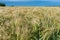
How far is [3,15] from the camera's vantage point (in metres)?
3.29

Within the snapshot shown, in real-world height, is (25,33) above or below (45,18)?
below

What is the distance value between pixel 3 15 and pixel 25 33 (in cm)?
45

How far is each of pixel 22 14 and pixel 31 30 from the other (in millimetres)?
303

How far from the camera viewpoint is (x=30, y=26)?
3182 mm

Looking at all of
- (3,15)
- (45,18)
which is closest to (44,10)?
(45,18)

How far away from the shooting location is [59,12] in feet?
10.9

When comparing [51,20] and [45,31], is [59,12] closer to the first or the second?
[51,20]

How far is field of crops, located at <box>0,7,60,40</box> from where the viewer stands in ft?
10.3

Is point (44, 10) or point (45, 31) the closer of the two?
point (45, 31)

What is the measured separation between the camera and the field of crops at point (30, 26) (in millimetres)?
3152

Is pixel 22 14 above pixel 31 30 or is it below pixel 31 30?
above

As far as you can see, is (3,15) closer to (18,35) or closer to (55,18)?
(18,35)

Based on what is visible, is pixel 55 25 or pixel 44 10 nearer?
pixel 55 25

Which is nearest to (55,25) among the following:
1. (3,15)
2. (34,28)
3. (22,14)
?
(34,28)
